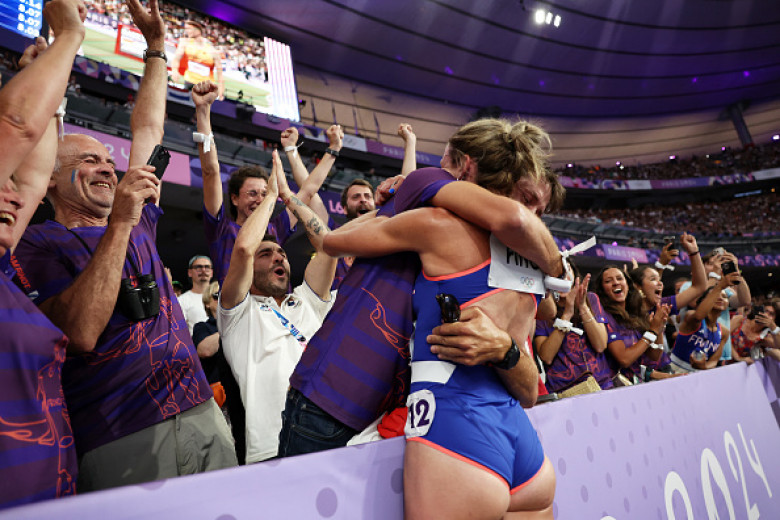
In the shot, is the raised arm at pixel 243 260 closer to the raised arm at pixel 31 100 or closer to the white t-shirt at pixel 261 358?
the white t-shirt at pixel 261 358

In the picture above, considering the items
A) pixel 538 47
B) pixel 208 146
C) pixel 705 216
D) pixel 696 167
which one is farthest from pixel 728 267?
pixel 696 167

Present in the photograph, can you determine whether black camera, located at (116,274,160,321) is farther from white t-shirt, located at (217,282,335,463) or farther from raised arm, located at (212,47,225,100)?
raised arm, located at (212,47,225,100)

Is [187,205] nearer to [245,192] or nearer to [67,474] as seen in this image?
[245,192]

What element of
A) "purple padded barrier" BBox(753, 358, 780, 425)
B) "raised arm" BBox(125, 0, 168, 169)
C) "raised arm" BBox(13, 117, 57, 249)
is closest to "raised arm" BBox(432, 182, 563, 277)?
"raised arm" BBox(13, 117, 57, 249)

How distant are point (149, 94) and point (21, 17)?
35.2 feet

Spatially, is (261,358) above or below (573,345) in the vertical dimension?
below

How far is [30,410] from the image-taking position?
938mm

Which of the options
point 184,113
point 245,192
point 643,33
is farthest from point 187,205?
point 643,33

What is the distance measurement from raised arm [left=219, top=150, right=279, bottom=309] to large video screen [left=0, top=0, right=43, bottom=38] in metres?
10.7

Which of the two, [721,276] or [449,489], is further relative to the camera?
[721,276]

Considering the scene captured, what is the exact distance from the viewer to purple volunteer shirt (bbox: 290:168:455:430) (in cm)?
127

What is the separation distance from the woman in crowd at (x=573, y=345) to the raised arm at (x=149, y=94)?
256 cm

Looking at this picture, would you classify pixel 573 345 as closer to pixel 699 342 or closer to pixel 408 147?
pixel 408 147

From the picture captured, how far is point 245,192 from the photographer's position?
8.68ft
